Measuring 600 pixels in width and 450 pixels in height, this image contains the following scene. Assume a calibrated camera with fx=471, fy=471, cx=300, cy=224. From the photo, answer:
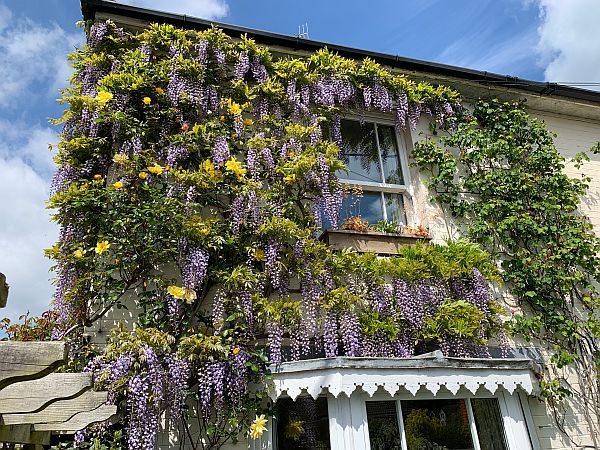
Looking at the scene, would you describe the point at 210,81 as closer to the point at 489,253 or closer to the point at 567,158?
the point at 489,253

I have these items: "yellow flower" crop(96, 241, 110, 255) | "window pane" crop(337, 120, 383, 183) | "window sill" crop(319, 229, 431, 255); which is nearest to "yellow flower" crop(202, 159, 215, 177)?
"yellow flower" crop(96, 241, 110, 255)

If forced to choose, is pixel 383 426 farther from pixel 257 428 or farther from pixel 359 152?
pixel 359 152

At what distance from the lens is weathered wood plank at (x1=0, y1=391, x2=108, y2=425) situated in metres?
2.87

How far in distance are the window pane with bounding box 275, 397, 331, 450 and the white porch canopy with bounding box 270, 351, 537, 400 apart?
0.23m

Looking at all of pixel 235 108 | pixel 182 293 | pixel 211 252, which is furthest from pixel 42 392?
pixel 235 108

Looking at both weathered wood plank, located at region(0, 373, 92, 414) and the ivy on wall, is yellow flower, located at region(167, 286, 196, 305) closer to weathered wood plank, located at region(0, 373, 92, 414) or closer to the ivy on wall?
the ivy on wall

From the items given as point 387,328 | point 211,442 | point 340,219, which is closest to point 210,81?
point 340,219

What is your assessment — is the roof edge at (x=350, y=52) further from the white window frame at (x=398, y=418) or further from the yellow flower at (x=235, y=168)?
the white window frame at (x=398, y=418)

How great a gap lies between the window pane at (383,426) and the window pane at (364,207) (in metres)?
2.09

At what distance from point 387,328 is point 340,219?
1.40m

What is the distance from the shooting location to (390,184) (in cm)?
578

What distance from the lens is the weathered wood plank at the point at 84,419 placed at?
11.3 feet

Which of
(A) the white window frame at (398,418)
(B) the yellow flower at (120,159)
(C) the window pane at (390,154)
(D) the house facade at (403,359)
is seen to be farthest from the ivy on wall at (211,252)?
(C) the window pane at (390,154)

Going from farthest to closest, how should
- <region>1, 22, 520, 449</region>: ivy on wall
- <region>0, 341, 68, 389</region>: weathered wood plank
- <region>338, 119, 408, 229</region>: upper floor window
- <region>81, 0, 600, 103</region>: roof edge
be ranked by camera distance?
1. <region>338, 119, 408, 229</region>: upper floor window
2. <region>81, 0, 600, 103</region>: roof edge
3. <region>1, 22, 520, 449</region>: ivy on wall
4. <region>0, 341, 68, 389</region>: weathered wood plank
